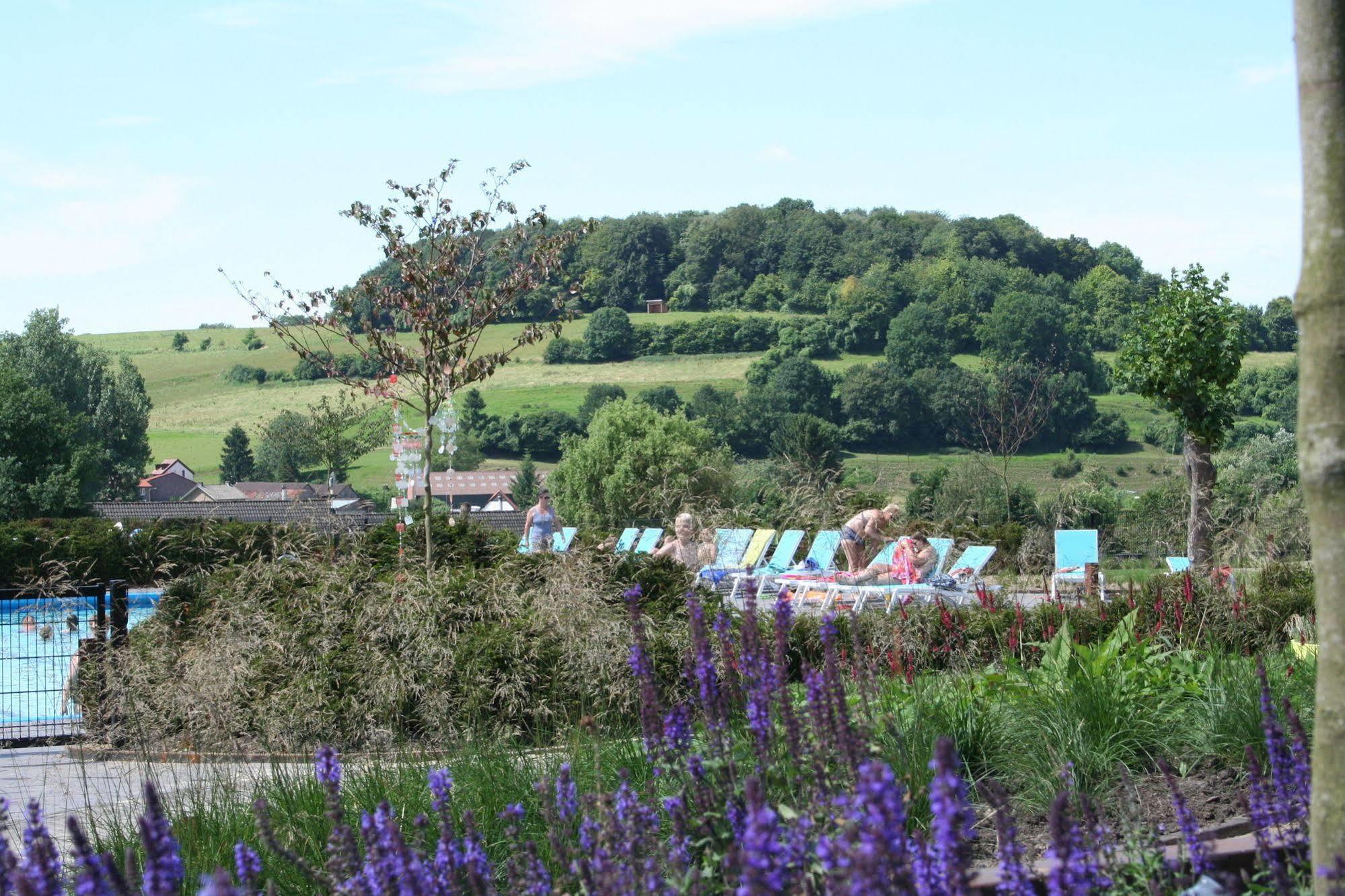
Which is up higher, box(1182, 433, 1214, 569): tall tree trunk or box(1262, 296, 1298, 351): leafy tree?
box(1262, 296, 1298, 351): leafy tree

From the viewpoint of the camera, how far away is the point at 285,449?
6894cm

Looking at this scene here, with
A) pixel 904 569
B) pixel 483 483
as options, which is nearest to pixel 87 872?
pixel 904 569

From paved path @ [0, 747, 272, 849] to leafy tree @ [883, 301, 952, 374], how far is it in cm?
7590

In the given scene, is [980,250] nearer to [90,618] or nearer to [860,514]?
[860,514]

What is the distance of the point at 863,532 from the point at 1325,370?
10355 mm

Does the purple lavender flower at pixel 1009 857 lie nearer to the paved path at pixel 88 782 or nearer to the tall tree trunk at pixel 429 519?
the paved path at pixel 88 782

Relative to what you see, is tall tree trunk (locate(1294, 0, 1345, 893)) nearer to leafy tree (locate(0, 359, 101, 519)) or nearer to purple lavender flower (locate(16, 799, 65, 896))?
purple lavender flower (locate(16, 799, 65, 896))

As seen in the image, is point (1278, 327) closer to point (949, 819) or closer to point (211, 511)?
point (211, 511)

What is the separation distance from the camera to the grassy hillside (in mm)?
68938

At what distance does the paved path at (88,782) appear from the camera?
413 centimetres

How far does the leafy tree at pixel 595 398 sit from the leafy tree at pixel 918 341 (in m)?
17.8

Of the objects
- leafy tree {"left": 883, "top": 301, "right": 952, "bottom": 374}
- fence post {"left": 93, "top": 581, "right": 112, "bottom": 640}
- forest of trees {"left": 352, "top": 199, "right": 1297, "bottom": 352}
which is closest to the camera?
fence post {"left": 93, "top": 581, "right": 112, "bottom": 640}

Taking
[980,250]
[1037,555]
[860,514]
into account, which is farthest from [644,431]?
[980,250]

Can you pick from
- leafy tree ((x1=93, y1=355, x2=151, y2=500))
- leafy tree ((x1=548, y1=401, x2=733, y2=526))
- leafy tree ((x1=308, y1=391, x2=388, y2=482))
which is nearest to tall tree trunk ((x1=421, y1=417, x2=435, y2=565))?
leafy tree ((x1=548, y1=401, x2=733, y2=526))
